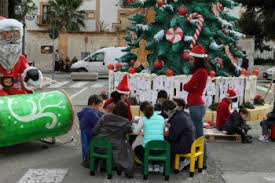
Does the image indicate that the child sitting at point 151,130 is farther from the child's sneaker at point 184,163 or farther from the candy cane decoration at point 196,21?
the candy cane decoration at point 196,21

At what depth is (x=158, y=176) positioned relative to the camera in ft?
27.3

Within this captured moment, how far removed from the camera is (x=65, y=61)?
38.9 m

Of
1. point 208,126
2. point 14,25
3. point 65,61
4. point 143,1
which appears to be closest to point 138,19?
point 143,1

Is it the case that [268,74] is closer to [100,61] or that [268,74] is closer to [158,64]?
[100,61]

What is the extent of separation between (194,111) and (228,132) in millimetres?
2766

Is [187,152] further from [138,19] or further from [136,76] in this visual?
[138,19]

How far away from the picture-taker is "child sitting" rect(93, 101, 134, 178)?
811cm

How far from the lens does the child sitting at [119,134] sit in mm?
8109


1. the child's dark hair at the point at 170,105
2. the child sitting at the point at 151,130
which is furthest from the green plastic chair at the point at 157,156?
the child's dark hair at the point at 170,105

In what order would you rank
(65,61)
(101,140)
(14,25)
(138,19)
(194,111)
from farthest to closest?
(65,61), (138,19), (14,25), (194,111), (101,140)

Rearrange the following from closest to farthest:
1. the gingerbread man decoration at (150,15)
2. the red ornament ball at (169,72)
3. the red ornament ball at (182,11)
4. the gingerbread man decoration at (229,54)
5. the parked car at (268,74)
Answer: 1. the red ornament ball at (169,72)
2. the red ornament ball at (182,11)
3. the gingerbread man decoration at (229,54)
4. the gingerbread man decoration at (150,15)
5. the parked car at (268,74)

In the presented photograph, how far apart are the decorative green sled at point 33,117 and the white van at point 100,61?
22.6 metres

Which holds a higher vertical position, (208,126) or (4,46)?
(4,46)

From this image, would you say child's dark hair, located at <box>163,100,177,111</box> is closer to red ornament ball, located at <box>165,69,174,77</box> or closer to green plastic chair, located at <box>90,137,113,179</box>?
green plastic chair, located at <box>90,137,113,179</box>
